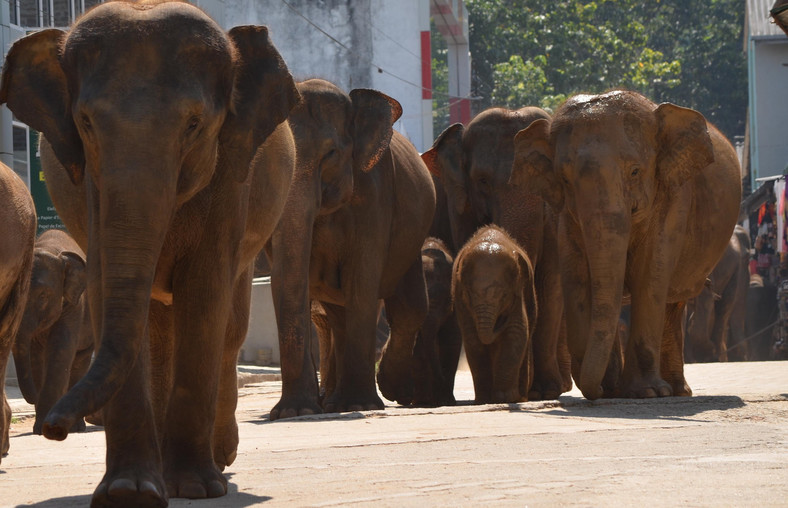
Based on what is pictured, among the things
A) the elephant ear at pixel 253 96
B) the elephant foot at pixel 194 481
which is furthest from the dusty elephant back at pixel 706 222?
the elephant foot at pixel 194 481

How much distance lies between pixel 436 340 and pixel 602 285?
3.95m

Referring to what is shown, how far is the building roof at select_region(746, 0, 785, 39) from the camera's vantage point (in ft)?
119

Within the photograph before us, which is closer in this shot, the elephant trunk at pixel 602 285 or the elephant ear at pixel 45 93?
the elephant ear at pixel 45 93

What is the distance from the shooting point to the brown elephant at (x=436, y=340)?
40.1 feet

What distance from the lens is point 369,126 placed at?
435 inches

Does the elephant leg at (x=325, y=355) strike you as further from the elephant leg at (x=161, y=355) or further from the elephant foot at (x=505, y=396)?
the elephant leg at (x=161, y=355)

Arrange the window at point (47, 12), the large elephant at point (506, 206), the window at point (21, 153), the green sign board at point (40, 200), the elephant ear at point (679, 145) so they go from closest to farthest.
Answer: the elephant ear at point (679, 145) → the large elephant at point (506, 206) → the green sign board at point (40, 200) → the window at point (21, 153) → the window at point (47, 12)

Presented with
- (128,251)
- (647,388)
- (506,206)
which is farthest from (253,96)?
(506,206)

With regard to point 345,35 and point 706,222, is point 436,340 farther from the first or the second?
point 345,35

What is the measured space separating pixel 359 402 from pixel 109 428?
18.5 feet

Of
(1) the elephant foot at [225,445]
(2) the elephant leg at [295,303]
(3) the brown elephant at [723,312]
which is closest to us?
(1) the elephant foot at [225,445]

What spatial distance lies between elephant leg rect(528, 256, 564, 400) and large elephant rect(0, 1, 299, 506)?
21.3 feet

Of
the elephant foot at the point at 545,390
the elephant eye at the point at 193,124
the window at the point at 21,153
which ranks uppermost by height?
the window at the point at 21,153

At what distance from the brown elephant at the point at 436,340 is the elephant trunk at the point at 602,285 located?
286 cm
